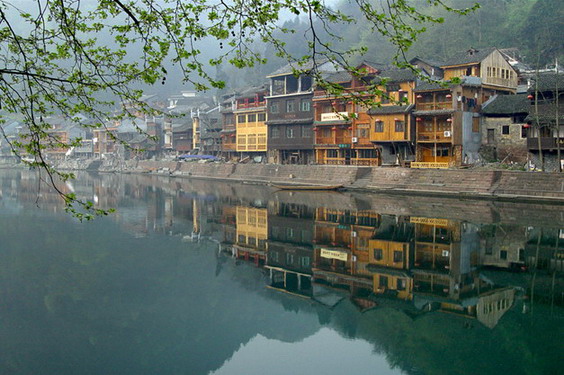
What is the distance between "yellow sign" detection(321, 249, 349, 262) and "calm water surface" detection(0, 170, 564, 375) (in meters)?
0.08

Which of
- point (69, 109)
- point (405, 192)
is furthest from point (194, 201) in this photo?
point (69, 109)

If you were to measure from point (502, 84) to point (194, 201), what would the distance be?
101 ft

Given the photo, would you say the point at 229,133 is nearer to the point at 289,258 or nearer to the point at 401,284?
the point at 289,258

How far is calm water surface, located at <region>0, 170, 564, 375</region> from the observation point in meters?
12.4

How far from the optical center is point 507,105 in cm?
4575

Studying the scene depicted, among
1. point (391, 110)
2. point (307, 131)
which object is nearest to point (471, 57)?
point (391, 110)

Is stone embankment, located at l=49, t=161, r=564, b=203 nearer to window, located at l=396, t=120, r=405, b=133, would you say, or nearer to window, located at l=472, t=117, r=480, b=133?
window, located at l=396, t=120, r=405, b=133

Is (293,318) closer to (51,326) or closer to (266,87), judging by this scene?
(51,326)

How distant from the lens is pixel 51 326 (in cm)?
1408

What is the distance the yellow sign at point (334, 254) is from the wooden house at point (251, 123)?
43.2 m

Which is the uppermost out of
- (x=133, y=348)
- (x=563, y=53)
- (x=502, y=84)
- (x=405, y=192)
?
(x=563, y=53)

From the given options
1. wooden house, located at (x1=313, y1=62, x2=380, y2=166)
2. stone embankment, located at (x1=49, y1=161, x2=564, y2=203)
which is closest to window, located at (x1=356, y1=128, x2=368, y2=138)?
wooden house, located at (x1=313, y1=62, x2=380, y2=166)

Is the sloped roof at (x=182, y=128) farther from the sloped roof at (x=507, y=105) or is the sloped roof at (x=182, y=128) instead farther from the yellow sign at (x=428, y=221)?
the yellow sign at (x=428, y=221)

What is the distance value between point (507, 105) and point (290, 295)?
118ft
